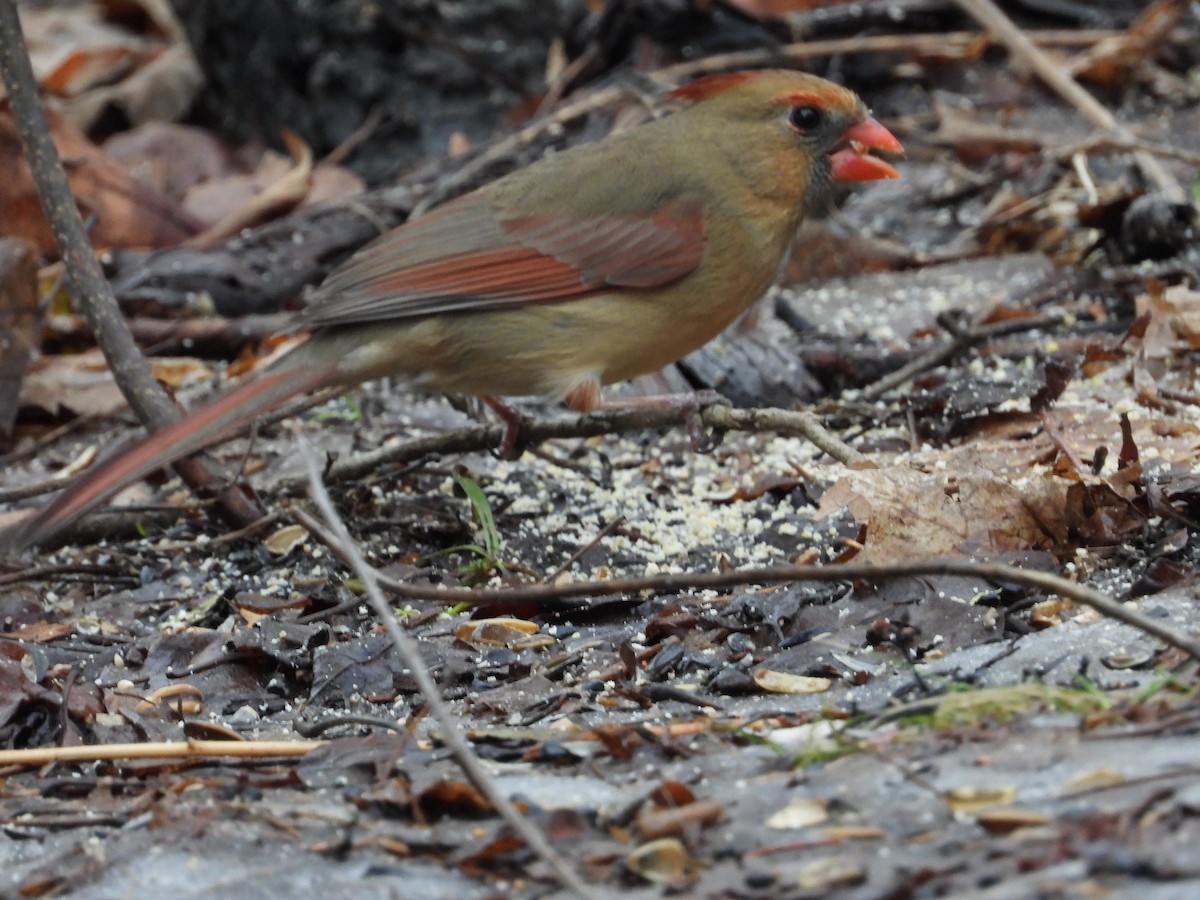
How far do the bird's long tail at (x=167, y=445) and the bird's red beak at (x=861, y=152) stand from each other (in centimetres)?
152

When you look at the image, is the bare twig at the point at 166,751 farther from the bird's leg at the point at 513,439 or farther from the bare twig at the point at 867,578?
the bird's leg at the point at 513,439

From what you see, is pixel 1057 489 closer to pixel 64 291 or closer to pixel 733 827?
pixel 733 827

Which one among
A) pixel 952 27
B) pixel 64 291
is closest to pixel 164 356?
pixel 64 291

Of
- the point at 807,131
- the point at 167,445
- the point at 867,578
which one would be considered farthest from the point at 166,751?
the point at 807,131

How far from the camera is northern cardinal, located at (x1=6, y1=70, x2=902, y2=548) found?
4.08 m

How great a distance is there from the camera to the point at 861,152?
175 inches

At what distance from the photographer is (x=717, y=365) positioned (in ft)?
16.2

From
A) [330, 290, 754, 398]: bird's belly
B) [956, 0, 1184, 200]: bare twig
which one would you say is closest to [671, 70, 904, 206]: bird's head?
[330, 290, 754, 398]: bird's belly

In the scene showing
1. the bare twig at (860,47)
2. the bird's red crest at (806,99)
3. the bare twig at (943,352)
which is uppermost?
the bare twig at (860,47)

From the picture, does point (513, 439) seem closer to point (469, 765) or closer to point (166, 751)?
point (166, 751)

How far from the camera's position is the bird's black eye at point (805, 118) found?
443 cm

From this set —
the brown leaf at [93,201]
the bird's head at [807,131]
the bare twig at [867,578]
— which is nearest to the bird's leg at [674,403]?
the bird's head at [807,131]

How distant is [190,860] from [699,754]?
2.57 ft

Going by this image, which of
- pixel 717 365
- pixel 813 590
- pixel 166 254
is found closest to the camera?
pixel 813 590
